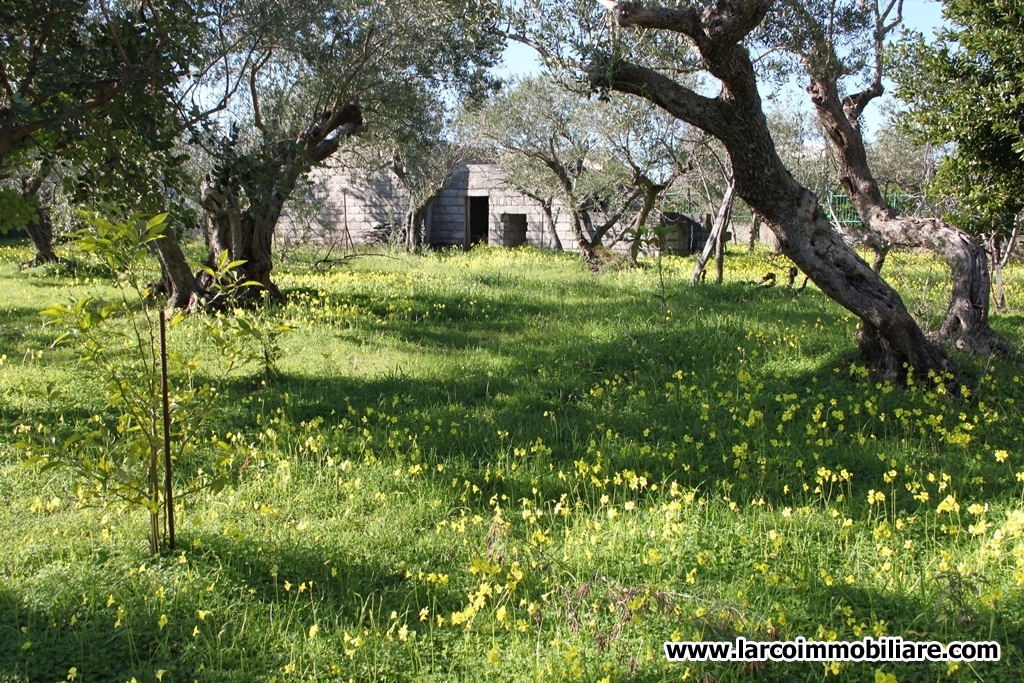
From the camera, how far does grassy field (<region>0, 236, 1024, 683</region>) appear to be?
3.19 metres

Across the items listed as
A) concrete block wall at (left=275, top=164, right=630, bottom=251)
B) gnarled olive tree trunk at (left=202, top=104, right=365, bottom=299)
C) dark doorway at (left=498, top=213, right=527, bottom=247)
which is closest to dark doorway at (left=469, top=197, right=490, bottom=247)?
concrete block wall at (left=275, top=164, right=630, bottom=251)

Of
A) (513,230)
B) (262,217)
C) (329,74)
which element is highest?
(329,74)

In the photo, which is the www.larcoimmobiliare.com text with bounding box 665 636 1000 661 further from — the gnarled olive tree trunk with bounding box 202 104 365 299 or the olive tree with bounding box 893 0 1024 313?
the gnarled olive tree trunk with bounding box 202 104 365 299

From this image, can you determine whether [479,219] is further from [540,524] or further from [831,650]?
[831,650]

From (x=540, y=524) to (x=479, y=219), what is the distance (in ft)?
83.6

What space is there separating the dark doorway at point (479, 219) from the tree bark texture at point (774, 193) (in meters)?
22.3

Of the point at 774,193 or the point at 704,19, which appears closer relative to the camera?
the point at 704,19

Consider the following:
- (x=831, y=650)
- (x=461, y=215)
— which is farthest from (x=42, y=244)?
(x=831, y=650)

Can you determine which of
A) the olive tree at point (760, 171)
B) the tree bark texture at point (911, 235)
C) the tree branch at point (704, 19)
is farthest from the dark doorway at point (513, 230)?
the tree branch at point (704, 19)

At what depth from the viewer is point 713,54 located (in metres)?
6.14

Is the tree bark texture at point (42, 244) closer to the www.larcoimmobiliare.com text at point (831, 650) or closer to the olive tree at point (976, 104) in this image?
Answer: the olive tree at point (976, 104)

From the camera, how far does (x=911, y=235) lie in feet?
27.5

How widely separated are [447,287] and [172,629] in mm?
10061

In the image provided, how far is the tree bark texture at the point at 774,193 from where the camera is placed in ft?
20.9
